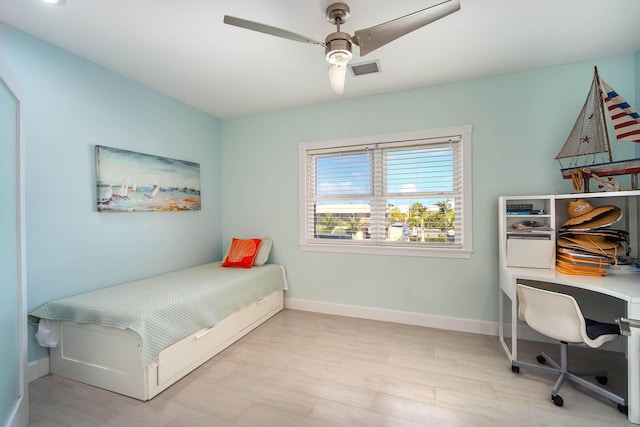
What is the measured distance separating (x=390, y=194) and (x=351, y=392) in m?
2.04

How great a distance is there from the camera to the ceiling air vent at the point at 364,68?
254 cm

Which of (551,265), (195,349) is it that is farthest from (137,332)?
(551,265)

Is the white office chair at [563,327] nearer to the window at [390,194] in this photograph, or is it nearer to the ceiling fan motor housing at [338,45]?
the window at [390,194]

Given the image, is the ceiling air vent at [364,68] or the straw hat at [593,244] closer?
the straw hat at [593,244]

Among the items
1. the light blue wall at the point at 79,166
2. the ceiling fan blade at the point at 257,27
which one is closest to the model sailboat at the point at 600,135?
the ceiling fan blade at the point at 257,27

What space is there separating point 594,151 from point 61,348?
14.7ft

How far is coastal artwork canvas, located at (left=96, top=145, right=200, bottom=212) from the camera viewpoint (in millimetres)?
2554

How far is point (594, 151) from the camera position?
7.38 feet

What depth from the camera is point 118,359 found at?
1.95 meters

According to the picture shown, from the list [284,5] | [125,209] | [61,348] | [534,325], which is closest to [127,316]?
[61,348]

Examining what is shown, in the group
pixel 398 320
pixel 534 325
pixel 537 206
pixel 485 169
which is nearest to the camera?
pixel 534 325

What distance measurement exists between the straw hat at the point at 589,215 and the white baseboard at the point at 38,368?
14.3 ft

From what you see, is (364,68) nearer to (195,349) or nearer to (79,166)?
(79,166)

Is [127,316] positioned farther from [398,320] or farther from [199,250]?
[398,320]
